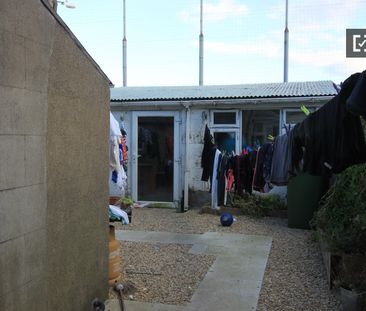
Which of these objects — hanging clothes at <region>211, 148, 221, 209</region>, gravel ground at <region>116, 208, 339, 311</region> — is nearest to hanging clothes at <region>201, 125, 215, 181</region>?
hanging clothes at <region>211, 148, 221, 209</region>

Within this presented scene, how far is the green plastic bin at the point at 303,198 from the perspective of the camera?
8773mm

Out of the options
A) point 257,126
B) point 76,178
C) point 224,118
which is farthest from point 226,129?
point 76,178

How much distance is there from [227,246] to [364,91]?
4.84 meters

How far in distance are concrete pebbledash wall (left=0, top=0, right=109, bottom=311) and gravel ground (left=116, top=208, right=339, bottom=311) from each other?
1334mm

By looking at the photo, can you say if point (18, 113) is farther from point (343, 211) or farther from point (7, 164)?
point (343, 211)

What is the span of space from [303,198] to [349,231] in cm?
389

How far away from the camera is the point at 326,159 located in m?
4.45

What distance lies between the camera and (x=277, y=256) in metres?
6.79

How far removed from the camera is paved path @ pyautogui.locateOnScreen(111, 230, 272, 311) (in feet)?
15.7

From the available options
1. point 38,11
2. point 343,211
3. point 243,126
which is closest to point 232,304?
point 343,211

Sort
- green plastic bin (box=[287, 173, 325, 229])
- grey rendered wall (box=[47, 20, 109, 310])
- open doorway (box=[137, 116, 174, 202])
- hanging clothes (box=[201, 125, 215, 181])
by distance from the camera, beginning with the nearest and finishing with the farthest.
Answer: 1. grey rendered wall (box=[47, 20, 109, 310])
2. green plastic bin (box=[287, 173, 325, 229])
3. hanging clothes (box=[201, 125, 215, 181])
4. open doorway (box=[137, 116, 174, 202])

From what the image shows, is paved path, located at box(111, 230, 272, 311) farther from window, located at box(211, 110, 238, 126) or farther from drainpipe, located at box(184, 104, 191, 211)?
window, located at box(211, 110, 238, 126)

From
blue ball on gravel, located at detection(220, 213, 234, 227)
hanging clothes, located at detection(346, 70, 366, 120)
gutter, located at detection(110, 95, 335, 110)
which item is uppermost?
gutter, located at detection(110, 95, 335, 110)

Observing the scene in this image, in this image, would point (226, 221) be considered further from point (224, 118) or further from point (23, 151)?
point (23, 151)
